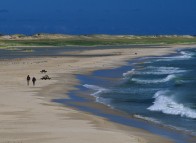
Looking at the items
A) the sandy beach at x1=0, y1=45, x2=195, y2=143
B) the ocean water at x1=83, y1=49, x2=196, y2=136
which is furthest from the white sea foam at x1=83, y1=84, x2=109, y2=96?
the sandy beach at x1=0, y1=45, x2=195, y2=143

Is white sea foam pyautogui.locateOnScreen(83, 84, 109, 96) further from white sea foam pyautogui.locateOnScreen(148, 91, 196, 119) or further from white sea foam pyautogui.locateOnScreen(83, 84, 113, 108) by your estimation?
white sea foam pyautogui.locateOnScreen(148, 91, 196, 119)

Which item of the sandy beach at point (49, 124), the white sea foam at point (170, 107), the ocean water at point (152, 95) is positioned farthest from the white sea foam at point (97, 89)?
the white sea foam at point (170, 107)

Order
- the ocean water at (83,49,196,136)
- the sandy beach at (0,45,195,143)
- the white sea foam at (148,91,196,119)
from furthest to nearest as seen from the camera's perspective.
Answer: the white sea foam at (148,91,196,119)
the ocean water at (83,49,196,136)
the sandy beach at (0,45,195,143)

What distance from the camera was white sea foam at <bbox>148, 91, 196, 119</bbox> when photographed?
30.5 meters

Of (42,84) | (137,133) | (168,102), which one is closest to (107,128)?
(137,133)

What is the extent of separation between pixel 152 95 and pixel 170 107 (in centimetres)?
634

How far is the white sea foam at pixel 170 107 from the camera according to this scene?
3054cm

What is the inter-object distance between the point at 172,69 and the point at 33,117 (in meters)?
40.5

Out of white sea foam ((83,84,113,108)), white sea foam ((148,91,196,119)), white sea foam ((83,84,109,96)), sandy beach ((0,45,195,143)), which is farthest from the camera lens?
white sea foam ((83,84,109,96))

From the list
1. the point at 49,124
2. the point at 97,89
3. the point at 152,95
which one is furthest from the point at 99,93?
the point at 49,124

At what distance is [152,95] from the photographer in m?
39.4

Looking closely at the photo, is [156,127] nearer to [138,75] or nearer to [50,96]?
[50,96]

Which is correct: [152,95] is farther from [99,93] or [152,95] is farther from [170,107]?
[170,107]

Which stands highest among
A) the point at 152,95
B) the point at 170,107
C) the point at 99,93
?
the point at 99,93
